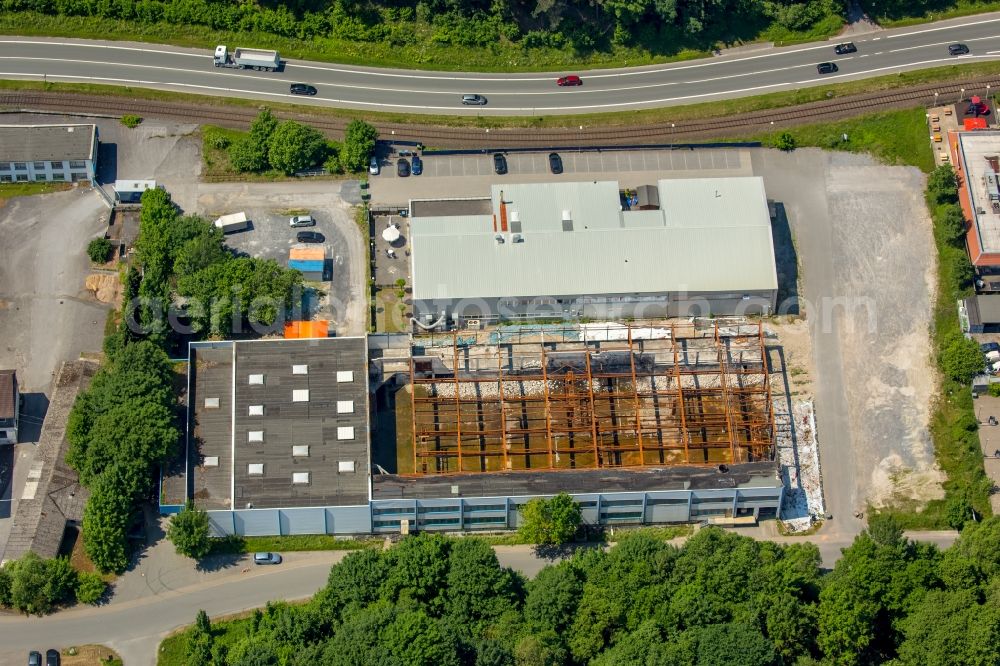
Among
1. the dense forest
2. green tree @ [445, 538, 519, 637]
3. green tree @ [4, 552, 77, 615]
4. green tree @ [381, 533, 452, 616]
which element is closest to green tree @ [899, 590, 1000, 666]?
the dense forest

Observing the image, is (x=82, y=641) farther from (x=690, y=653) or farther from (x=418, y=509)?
(x=690, y=653)

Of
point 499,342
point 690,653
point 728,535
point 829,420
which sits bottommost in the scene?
point 690,653

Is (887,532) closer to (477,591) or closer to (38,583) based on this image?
(477,591)

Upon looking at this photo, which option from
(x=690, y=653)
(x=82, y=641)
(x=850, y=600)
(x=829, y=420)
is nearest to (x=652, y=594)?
(x=690, y=653)

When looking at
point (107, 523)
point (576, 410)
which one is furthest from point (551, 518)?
point (107, 523)

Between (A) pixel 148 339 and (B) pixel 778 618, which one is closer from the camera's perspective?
(B) pixel 778 618

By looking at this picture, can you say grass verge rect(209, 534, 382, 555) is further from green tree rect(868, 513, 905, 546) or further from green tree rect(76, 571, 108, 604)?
green tree rect(868, 513, 905, 546)

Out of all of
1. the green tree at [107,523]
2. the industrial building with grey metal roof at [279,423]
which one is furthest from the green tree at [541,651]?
the green tree at [107,523]
